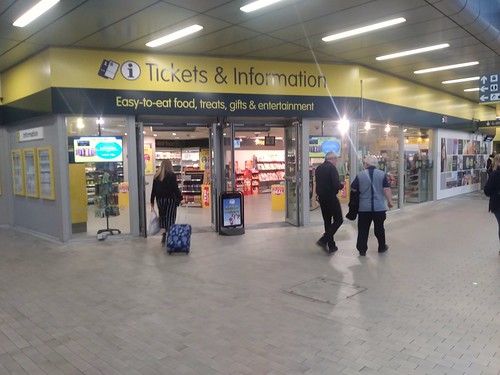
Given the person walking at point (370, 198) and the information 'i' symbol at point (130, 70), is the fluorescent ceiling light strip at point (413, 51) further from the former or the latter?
the information 'i' symbol at point (130, 70)

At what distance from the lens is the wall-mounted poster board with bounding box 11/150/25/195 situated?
888cm

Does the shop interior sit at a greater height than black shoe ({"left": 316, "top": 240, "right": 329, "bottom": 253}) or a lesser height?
greater

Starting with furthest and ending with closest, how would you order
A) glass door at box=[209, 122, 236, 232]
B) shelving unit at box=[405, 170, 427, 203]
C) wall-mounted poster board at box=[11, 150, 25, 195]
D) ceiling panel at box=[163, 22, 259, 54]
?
shelving unit at box=[405, 170, 427, 203] < wall-mounted poster board at box=[11, 150, 25, 195] < glass door at box=[209, 122, 236, 232] < ceiling panel at box=[163, 22, 259, 54]

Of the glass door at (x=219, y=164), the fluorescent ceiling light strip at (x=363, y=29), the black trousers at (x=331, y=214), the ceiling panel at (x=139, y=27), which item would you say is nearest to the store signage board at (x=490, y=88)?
the fluorescent ceiling light strip at (x=363, y=29)

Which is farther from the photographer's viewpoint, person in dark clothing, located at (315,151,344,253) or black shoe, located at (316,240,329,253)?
black shoe, located at (316,240,329,253)

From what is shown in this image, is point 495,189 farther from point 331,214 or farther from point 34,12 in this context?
point 34,12

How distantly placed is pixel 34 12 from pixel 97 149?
263 cm

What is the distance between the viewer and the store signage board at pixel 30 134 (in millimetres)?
8062

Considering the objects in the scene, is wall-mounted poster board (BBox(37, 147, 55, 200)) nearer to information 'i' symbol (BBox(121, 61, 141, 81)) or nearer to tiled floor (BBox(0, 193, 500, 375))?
tiled floor (BBox(0, 193, 500, 375))

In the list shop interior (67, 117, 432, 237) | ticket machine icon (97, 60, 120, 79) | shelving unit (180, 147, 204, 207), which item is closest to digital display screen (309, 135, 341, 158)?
shop interior (67, 117, 432, 237)

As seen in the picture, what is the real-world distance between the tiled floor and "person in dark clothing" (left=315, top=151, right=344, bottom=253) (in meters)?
0.31

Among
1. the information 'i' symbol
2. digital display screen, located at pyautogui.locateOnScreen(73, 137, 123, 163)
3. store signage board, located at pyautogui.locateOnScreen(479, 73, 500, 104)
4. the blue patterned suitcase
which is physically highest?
the information 'i' symbol

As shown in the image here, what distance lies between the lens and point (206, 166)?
15648mm

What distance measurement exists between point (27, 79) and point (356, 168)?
7.09m
